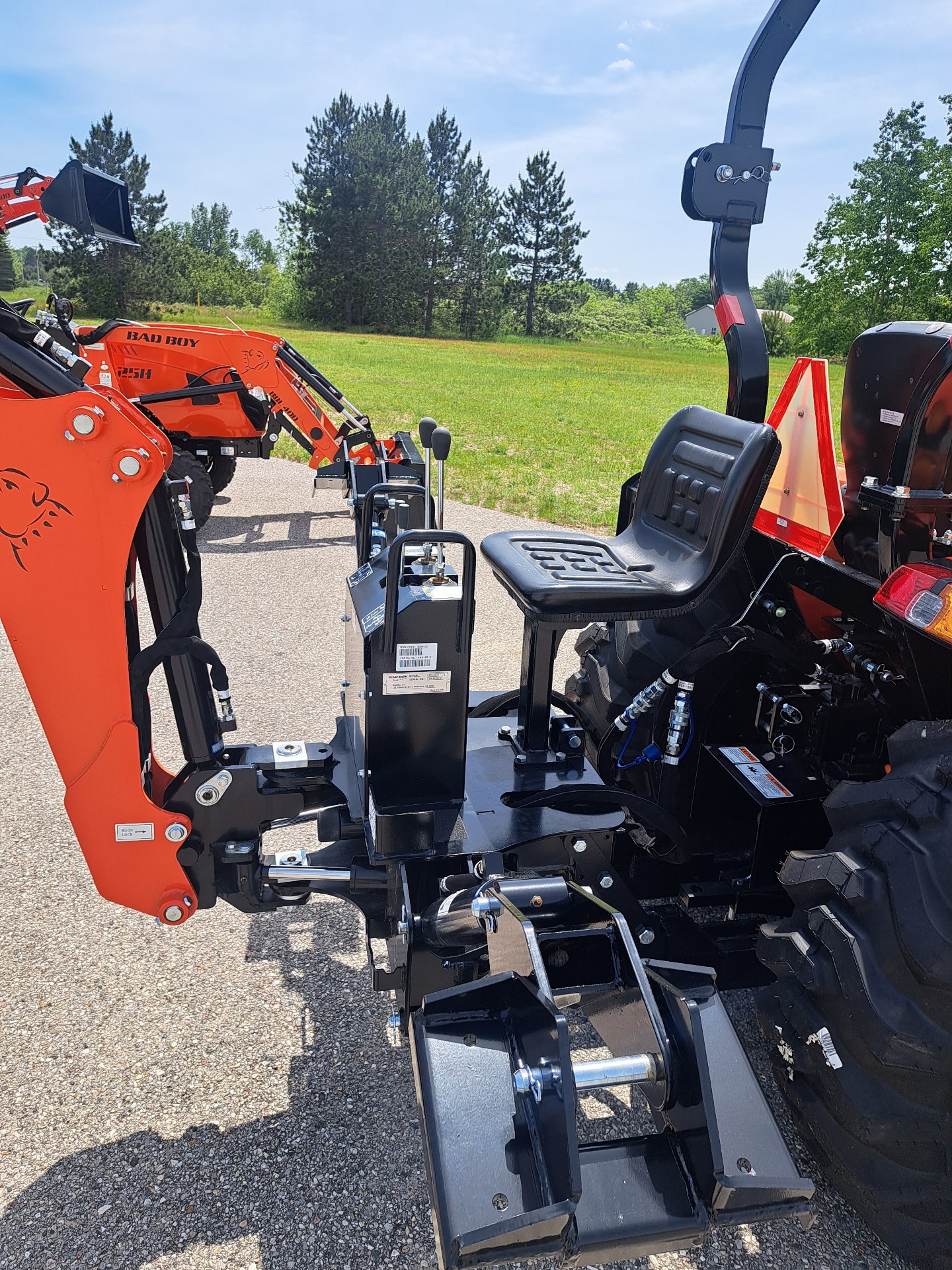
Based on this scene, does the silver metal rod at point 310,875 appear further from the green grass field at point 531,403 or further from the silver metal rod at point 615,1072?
the green grass field at point 531,403

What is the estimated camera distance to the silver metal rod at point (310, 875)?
2098mm

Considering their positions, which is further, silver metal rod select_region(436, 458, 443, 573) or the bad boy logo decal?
silver metal rod select_region(436, 458, 443, 573)

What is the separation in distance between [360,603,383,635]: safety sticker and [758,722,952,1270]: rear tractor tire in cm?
101

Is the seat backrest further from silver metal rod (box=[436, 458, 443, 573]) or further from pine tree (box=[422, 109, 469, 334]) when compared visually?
pine tree (box=[422, 109, 469, 334])

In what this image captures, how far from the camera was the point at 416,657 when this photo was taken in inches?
74.5

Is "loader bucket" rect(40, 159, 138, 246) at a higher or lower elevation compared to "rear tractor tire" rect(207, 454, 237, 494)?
higher

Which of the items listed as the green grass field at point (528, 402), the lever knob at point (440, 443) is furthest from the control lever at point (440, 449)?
the green grass field at point (528, 402)

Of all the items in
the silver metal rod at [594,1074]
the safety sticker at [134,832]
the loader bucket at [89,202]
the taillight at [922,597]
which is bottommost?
the safety sticker at [134,832]

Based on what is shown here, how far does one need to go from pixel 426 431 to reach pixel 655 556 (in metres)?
0.72

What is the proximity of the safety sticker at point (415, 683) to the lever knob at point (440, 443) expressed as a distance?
52 cm

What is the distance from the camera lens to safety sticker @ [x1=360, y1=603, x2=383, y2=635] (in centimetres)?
186

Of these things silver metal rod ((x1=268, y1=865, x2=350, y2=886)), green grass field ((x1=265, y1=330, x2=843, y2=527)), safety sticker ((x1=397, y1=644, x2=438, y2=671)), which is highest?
safety sticker ((x1=397, y1=644, x2=438, y2=671))

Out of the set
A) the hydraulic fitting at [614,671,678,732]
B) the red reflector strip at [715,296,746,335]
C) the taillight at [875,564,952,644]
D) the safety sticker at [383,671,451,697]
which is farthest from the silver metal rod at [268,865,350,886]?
the red reflector strip at [715,296,746,335]

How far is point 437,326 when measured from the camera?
48.5 metres
